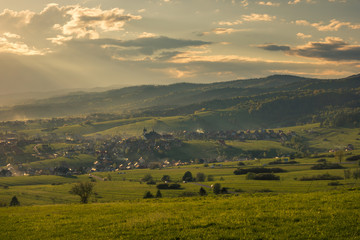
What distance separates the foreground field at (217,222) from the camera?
2292cm

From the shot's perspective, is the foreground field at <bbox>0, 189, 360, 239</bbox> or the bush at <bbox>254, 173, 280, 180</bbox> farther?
the bush at <bbox>254, 173, 280, 180</bbox>

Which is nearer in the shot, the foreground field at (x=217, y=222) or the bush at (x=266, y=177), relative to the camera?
the foreground field at (x=217, y=222)

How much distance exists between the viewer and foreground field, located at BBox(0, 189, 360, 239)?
22.9m

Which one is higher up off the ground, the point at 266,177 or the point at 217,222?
the point at 217,222

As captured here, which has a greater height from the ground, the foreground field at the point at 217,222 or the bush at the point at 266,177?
the foreground field at the point at 217,222

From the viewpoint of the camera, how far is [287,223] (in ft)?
80.8

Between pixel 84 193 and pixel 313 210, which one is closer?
pixel 313 210

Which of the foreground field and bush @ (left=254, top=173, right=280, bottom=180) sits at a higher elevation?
the foreground field

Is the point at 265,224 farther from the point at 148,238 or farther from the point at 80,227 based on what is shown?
the point at 80,227

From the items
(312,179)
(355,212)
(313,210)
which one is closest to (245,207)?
(313,210)

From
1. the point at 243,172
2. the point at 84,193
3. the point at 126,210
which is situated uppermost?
the point at 126,210

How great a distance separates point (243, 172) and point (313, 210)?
15764 centimetres

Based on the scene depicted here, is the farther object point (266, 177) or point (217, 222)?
point (266, 177)

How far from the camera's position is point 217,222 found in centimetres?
2619
